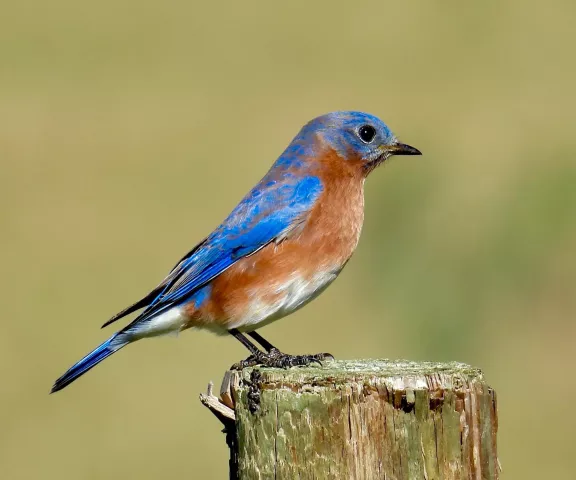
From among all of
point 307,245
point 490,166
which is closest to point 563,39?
point 490,166

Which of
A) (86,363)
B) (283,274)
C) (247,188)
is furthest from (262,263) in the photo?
(247,188)

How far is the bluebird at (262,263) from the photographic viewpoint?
271 inches

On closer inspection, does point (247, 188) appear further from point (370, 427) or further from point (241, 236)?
point (370, 427)

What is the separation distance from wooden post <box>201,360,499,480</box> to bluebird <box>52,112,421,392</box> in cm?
183

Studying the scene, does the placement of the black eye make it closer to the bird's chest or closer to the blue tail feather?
the bird's chest

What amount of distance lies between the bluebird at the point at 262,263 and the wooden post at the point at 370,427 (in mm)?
1833

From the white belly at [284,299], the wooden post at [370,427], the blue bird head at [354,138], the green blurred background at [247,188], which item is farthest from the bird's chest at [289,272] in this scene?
the green blurred background at [247,188]

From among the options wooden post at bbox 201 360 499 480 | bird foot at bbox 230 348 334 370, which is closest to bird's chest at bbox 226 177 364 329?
bird foot at bbox 230 348 334 370

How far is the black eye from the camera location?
7.61 m

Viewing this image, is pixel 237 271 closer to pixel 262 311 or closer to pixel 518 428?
pixel 262 311

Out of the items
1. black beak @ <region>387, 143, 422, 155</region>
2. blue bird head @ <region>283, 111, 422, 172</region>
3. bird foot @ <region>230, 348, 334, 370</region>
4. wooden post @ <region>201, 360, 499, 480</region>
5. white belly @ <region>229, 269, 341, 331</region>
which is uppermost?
blue bird head @ <region>283, 111, 422, 172</region>

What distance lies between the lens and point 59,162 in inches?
573

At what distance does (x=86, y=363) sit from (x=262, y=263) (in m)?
1.13

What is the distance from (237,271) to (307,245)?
420 mm
